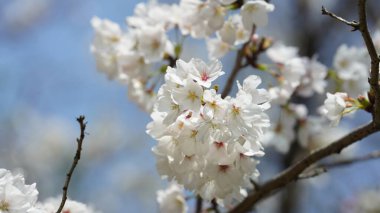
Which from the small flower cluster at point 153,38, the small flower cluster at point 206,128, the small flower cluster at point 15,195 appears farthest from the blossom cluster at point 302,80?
the small flower cluster at point 15,195

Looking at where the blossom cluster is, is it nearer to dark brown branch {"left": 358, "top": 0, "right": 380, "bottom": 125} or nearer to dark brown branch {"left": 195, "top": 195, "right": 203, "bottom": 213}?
dark brown branch {"left": 195, "top": 195, "right": 203, "bottom": 213}

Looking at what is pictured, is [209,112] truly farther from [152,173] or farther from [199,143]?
[152,173]

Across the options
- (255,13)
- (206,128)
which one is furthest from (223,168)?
(255,13)

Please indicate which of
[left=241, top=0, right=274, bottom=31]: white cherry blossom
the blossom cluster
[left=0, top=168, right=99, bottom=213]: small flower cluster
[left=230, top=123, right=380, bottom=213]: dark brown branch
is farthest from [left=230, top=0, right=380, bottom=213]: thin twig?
[left=0, top=168, right=99, bottom=213]: small flower cluster

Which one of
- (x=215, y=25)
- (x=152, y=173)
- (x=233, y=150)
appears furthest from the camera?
(x=152, y=173)

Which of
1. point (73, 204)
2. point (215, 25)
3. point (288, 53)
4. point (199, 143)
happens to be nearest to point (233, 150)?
point (199, 143)

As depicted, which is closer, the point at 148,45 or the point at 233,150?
the point at 233,150

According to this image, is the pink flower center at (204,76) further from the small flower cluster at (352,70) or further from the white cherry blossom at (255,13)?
the small flower cluster at (352,70)
